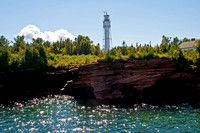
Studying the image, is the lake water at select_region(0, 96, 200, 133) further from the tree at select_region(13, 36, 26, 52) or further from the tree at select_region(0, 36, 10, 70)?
the tree at select_region(13, 36, 26, 52)

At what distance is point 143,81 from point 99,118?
453 inches

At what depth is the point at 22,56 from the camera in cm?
3291

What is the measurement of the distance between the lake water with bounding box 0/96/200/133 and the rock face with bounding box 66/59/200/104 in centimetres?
465

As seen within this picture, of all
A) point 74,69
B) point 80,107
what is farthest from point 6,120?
point 74,69

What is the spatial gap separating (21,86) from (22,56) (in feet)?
18.8

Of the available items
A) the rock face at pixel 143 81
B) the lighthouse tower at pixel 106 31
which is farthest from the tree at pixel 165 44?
the lighthouse tower at pixel 106 31

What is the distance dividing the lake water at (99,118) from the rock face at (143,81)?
465cm

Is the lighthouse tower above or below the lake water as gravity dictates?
above

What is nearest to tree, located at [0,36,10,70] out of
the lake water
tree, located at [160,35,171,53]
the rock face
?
the lake water

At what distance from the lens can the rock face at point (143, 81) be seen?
25906 mm

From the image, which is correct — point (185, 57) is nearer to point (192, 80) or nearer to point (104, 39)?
point (192, 80)

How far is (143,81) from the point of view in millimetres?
26375

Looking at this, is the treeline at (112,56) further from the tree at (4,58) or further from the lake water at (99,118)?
the lake water at (99,118)

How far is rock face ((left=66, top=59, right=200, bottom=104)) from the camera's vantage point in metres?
25.9
